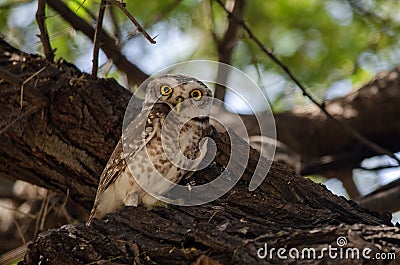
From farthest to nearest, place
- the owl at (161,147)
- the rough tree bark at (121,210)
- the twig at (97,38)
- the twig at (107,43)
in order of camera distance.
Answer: the twig at (107,43) → the twig at (97,38) → the owl at (161,147) → the rough tree bark at (121,210)

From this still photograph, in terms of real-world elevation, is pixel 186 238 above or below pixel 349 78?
below

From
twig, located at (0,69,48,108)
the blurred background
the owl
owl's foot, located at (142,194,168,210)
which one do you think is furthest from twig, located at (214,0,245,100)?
owl's foot, located at (142,194,168,210)

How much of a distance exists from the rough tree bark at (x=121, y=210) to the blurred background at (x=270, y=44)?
831 mm

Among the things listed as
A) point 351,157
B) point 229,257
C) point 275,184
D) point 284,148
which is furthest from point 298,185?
point 351,157

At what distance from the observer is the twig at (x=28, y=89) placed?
406cm

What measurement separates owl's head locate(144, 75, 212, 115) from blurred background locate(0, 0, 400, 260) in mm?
1463

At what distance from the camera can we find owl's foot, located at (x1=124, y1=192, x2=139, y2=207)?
359 centimetres

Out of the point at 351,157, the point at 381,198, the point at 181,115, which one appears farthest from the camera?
the point at 351,157

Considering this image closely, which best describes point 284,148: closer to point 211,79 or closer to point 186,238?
point 211,79

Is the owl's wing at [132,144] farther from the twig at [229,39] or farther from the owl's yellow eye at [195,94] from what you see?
the twig at [229,39]

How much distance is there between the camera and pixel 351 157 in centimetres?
574

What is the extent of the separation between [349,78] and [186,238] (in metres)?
3.56

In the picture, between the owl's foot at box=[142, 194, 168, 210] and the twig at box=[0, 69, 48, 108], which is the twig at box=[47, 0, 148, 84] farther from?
the owl's foot at box=[142, 194, 168, 210]

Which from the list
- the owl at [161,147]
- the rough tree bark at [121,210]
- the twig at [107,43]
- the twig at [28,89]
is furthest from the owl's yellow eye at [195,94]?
the twig at [107,43]
